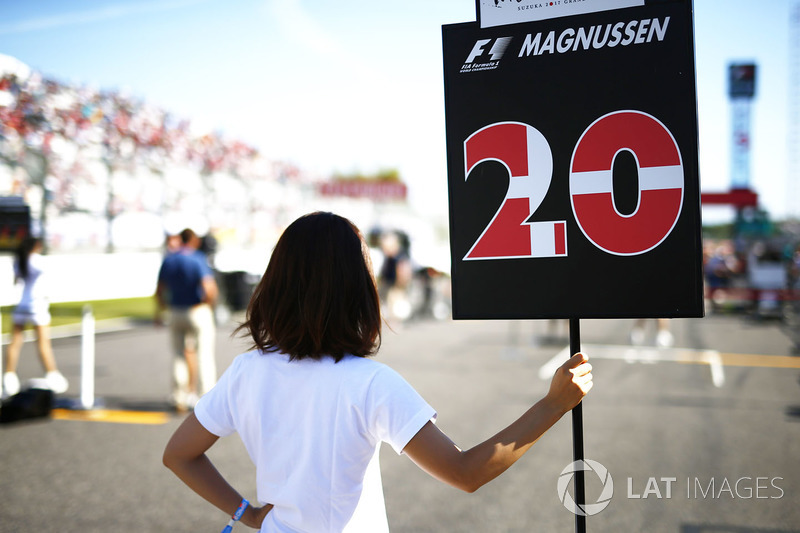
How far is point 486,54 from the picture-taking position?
1839mm

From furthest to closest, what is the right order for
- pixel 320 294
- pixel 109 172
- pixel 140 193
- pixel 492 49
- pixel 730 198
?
pixel 730 198 < pixel 140 193 < pixel 109 172 < pixel 492 49 < pixel 320 294

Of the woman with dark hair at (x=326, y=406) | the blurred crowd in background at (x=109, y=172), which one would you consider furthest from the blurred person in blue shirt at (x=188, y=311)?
the blurred crowd in background at (x=109, y=172)

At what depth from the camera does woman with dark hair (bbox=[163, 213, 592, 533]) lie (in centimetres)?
148

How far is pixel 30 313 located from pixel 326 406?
7.20m

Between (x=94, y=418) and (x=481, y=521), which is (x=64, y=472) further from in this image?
(x=481, y=521)

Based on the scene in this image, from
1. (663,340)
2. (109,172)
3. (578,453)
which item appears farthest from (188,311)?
(109,172)

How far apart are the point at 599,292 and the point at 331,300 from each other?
2.46 feet

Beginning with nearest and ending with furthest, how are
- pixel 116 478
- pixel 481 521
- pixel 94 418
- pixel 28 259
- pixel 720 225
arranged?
pixel 481 521, pixel 116 478, pixel 94 418, pixel 28 259, pixel 720 225

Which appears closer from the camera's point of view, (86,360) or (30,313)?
(86,360)

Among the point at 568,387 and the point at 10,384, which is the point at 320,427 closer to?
the point at 568,387

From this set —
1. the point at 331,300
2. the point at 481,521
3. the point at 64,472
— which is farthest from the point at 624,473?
the point at 64,472

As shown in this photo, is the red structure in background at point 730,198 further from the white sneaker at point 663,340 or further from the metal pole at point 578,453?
the metal pole at point 578,453

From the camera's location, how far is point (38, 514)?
13.5 feet

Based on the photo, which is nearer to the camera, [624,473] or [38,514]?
[38,514]
